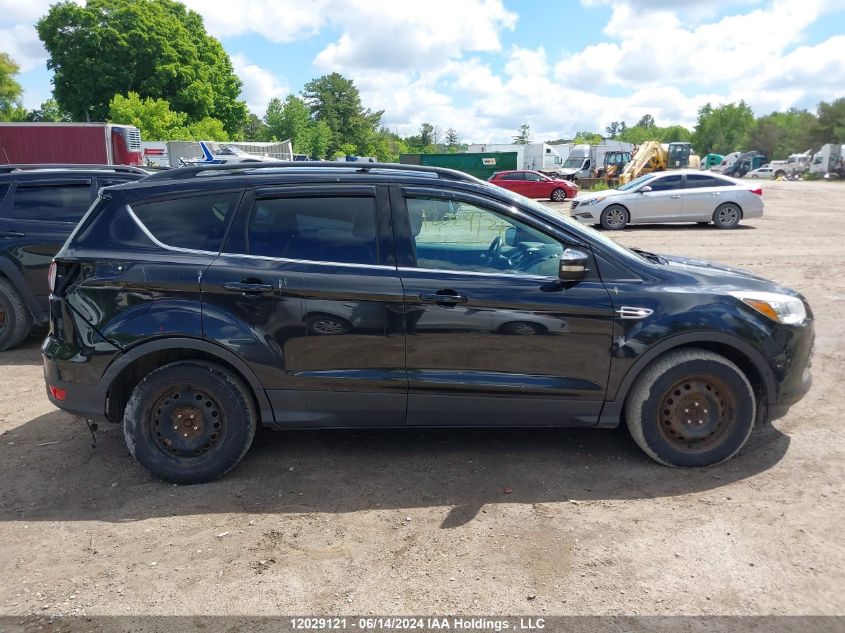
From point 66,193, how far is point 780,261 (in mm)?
11389

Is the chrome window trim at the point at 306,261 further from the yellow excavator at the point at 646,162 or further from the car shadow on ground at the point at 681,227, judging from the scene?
the yellow excavator at the point at 646,162

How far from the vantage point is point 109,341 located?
3.83 meters

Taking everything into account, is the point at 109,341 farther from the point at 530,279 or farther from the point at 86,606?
the point at 530,279

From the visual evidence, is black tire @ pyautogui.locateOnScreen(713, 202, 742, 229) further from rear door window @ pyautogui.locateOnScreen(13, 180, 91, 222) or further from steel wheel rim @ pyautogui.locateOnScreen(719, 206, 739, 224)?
rear door window @ pyautogui.locateOnScreen(13, 180, 91, 222)

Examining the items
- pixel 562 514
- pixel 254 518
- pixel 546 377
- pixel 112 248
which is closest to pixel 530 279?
pixel 546 377

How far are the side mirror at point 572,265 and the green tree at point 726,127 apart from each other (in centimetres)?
11526

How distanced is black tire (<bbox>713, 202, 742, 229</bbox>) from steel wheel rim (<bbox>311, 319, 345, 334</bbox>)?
617 inches

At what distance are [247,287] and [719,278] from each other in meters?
2.97

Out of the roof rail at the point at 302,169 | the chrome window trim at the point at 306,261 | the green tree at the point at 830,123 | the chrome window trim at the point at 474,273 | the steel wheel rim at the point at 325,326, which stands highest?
the green tree at the point at 830,123

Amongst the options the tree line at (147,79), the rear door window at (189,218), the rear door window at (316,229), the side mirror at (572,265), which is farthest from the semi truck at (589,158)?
the rear door window at (189,218)

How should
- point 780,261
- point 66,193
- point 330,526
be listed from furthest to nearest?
point 780,261 < point 66,193 < point 330,526

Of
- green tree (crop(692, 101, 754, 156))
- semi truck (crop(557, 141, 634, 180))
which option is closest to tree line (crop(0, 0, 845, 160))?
semi truck (crop(557, 141, 634, 180))

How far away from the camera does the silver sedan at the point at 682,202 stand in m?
16.8

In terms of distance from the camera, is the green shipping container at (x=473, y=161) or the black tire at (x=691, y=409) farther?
the green shipping container at (x=473, y=161)
